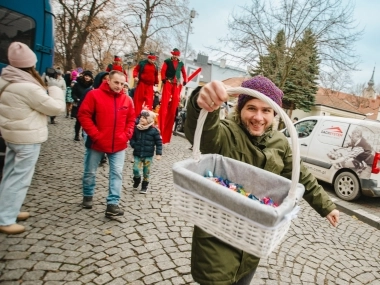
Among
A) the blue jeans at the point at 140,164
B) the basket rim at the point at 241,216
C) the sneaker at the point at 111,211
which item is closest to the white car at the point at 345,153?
the blue jeans at the point at 140,164

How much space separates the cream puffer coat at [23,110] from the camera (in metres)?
2.80

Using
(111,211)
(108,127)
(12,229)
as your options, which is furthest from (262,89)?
(12,229)

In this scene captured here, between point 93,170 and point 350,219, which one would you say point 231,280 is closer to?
point 93,170

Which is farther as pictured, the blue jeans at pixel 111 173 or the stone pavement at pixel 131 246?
the blue jeans at pixel 111 173

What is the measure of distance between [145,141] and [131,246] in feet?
6.85

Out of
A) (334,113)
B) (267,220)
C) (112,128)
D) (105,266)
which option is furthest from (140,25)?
(334,113)

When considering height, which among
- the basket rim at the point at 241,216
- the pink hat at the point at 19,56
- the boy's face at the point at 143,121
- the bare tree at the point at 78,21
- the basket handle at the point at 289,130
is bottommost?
the boy's face at the point at 143,121

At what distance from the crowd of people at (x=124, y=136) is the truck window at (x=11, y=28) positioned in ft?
4.71

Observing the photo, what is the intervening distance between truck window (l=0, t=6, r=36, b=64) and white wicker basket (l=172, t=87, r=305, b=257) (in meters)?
4.79

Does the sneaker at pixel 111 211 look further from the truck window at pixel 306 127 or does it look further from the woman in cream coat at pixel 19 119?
the truck window at pixel 306 127

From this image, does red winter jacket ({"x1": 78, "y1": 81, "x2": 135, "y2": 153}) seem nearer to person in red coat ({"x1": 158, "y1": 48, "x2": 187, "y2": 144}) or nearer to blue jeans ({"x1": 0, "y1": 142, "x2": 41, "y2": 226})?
blue jeans ({"x1": 0, "y1": 142, "x2": 41, "y2": 226})

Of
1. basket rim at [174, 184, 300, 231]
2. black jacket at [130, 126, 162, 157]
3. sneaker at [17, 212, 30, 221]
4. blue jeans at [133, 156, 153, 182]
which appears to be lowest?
sneaker at [17, 212, 30, 221]

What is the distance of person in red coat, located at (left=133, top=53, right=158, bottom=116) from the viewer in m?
7.26

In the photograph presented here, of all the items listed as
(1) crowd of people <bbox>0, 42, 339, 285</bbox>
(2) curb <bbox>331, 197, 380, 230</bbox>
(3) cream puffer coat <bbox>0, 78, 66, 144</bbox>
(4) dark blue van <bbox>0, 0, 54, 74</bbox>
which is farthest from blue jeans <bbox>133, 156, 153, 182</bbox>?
(2) curb <bbox>331, 197, 380, 230</bbox>
